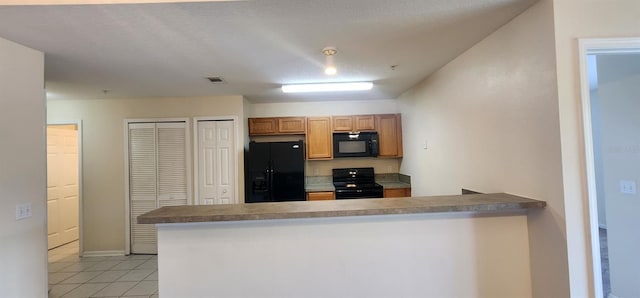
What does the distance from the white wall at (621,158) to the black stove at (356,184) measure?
101 inches

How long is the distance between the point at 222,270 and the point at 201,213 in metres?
0.44

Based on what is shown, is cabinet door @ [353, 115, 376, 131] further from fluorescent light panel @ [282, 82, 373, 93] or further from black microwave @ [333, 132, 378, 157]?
fluorescent light panel @ [282, 82, 373, 93]

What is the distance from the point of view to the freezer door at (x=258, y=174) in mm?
4262

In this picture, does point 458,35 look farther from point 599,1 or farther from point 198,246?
point 198,246

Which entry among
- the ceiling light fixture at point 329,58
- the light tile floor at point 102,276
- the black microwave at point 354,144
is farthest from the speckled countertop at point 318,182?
the light tile floor at point 102,276

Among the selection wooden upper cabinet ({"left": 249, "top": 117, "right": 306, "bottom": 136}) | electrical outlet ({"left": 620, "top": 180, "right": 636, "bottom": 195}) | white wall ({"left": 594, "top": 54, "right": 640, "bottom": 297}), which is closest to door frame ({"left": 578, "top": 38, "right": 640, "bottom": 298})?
white wall ({"left": 594, "top": 54, "right": 640, "bottom": 297})

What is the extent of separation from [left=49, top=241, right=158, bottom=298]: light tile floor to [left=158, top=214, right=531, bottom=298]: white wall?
1497mm

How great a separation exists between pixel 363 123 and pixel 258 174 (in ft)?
6.23

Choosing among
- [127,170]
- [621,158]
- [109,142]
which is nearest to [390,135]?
Result: [621,158]

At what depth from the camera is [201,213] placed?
1949 millimetres

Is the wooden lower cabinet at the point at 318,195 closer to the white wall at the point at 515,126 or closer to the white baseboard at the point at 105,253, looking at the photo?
the white wall at the point at 515,126

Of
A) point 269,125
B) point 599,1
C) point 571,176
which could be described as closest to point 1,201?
point 269,125

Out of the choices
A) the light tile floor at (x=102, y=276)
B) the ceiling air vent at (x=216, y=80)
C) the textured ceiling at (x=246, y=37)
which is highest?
the ceiling air vent at (x=216, y=80)

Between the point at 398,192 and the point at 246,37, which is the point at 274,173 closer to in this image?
the point at 398,192
